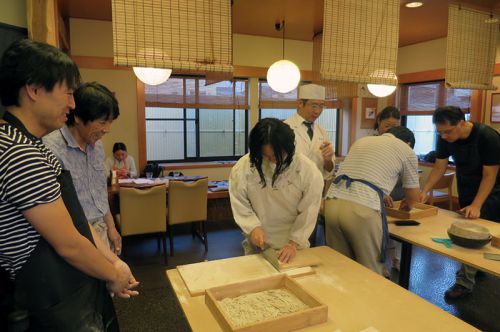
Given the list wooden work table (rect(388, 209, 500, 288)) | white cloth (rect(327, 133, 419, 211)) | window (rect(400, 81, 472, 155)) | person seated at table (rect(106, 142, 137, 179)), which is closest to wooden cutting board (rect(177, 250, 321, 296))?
white cloth (rect(327, 133, 419, 211))

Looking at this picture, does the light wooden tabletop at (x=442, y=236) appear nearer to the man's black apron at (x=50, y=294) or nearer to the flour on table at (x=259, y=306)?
the flour on table at (x=259, y=306)

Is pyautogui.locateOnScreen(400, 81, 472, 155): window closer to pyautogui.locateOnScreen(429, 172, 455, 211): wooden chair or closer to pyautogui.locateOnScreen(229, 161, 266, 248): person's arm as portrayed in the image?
pyautogui.locateOnScreen(429, 172, 455, 211): wooden chair

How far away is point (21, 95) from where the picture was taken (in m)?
0.90

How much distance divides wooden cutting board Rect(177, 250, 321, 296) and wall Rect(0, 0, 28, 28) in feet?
5.42

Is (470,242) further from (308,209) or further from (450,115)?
(450,115)

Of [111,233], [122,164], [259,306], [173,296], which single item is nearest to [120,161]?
[122,164]

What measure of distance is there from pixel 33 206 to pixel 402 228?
192 cm

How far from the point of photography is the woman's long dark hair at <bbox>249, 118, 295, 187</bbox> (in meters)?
1.58

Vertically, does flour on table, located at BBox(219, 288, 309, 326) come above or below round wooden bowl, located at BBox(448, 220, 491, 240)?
below

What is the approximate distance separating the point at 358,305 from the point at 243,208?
71cm

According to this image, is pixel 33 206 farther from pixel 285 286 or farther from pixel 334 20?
pixel 334 20

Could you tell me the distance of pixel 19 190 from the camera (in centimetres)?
81

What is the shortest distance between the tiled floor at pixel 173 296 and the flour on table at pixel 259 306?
1371 millimetres

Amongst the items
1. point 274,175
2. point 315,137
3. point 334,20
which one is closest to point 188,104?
point 315,137
